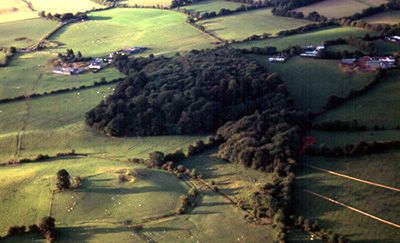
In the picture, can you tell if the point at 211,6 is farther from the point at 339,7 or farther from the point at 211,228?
the point at 211,228

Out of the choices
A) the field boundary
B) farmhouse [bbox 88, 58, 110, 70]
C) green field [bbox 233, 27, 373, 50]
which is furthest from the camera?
green field [bbox 233, 27, 373, 50]

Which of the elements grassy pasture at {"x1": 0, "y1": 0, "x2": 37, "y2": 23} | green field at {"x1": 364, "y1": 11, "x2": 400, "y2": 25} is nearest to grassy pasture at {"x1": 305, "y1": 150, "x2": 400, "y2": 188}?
green field at {"x1": 364, "y1": 11, "x2": 400, "y2": 25}

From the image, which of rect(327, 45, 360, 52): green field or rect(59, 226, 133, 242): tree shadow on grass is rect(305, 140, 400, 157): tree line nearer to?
rect(59, 226, 133, 242): tree shadow on grass

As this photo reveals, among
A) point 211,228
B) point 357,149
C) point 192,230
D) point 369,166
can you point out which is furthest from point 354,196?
point 192,230

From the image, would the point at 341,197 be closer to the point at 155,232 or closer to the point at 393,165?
the point at 393,165

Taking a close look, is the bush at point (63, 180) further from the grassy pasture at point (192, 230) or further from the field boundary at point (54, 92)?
the field boundary at point (54, 92)

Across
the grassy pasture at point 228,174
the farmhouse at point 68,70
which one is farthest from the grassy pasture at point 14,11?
the grassy pasture at point 228,174

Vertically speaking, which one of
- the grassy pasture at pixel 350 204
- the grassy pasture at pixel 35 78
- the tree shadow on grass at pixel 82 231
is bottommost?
the tree shadow on grass at pixel 82 231
